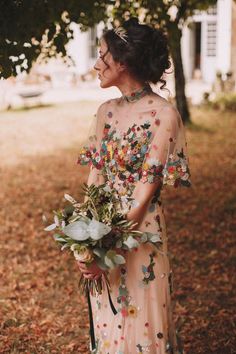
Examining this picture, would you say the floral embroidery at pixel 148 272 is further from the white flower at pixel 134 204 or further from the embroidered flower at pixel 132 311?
the white flower at pixel 134 204

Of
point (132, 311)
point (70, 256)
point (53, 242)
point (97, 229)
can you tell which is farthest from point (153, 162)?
point (53, 242)

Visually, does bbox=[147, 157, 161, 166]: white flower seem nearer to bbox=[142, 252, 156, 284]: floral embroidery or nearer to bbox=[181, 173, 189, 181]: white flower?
bbox=[181, 173, 189, 181]: white flower

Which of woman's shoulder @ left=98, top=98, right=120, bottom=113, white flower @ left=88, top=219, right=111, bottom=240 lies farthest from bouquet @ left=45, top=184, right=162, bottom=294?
woman's shoulder @ left=98, top=98, right=120, bottom=113

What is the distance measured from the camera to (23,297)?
4.91 m

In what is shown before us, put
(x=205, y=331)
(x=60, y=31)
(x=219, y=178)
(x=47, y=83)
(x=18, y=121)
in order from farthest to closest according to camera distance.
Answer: (x=47, y=83), (x=18, y=121), (x=219, y=178), (x=60, y=31), (x=205, y=331)

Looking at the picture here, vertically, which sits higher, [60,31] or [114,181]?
[60,31]

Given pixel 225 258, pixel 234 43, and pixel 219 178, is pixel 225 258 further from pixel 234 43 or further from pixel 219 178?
pixel 234 43

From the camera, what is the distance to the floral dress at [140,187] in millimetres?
2650

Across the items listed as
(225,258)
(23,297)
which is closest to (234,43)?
(225,258)

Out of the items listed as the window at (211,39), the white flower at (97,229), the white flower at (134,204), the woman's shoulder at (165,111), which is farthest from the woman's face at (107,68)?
the window at (211,39)

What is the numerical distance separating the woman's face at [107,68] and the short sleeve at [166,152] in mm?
290

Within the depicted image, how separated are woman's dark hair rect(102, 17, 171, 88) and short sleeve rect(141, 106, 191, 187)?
21cm

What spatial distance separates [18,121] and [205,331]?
38.0ft

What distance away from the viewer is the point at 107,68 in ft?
8.79
